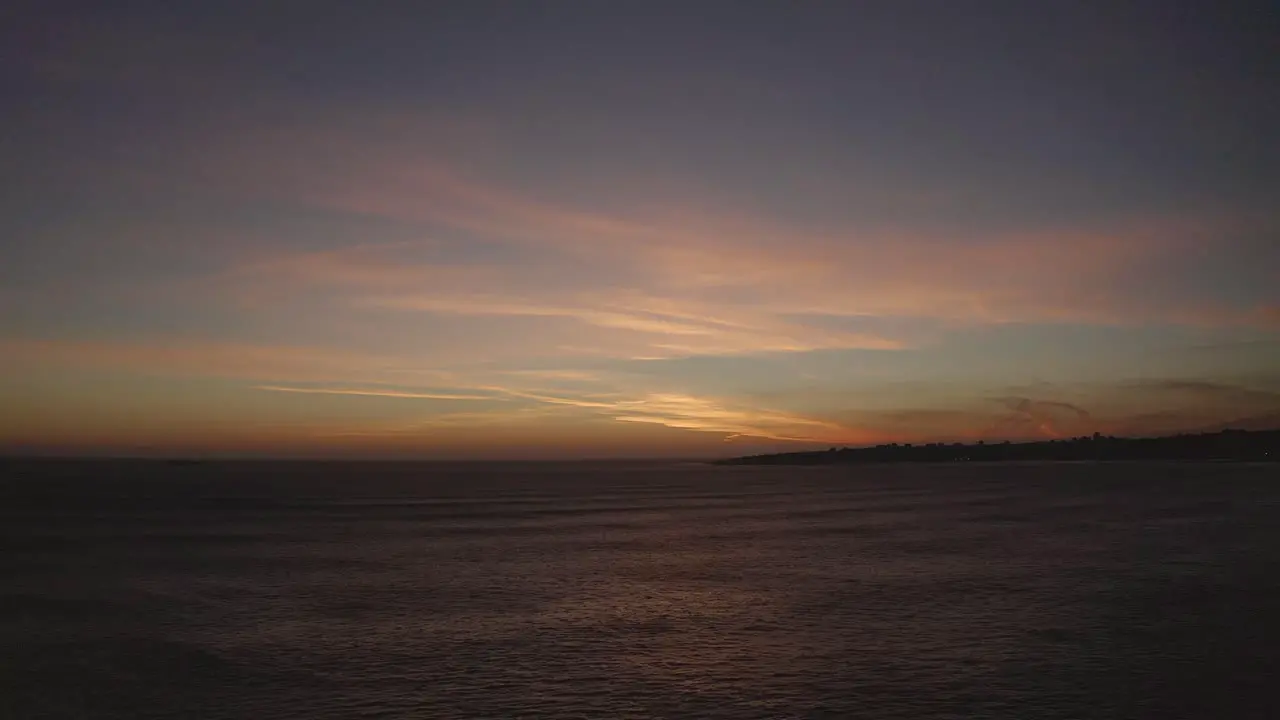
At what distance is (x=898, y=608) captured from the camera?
38.9 m

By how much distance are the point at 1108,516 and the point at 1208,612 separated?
56.9 meters

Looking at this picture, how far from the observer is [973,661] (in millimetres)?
29484

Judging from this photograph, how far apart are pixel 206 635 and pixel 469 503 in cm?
8999

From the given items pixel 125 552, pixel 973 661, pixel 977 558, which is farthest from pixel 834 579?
pixel 125 552

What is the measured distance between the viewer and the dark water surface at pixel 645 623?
84.3 ft

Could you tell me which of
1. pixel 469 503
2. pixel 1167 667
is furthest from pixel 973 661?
pixel 469 503

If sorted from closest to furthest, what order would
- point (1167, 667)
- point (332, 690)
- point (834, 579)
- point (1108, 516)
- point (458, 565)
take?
point (332, 690)
point (1167, 667)
point (834, 579)
point (458, 565)
point (1108, 516)

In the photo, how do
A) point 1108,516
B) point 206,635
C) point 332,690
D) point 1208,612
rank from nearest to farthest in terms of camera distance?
point 332,690, point 206,635, point 1208,612, point 1108,516

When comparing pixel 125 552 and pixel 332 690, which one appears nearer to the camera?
pixel 332 690

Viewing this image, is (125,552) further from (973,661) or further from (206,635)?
(973,661)

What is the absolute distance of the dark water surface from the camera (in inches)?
1012

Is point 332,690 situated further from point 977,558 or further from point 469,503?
point 469,503

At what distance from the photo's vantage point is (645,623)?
36062 millimetres

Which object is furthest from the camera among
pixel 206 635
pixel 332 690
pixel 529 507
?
pixel 529 507
